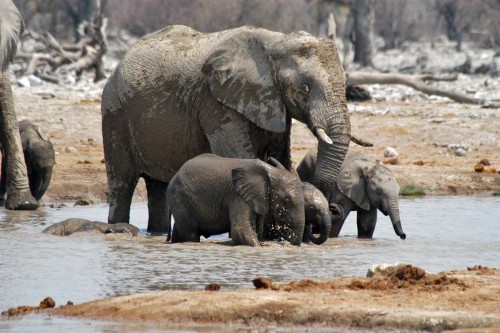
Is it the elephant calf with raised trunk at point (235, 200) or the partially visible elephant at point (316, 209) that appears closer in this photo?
the elephant calf with raised trunk at point (235, 200)

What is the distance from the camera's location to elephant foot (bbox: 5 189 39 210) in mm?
14047

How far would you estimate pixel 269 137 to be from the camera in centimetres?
1095

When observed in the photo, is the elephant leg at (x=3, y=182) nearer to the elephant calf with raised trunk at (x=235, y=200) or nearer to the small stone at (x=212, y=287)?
the elephant calf with raised trunk at (x=235, y=200)

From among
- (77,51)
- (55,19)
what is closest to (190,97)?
(77,51)

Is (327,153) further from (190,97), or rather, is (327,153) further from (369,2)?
(369,2)

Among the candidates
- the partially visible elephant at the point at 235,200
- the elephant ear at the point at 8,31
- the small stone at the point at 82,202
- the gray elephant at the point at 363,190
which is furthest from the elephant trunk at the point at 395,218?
the elephant ear at the point at 8,31

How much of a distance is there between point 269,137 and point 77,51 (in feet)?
60.5

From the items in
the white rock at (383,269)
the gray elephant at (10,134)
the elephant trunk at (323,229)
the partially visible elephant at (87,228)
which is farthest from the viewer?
the gray elephant at (10,134)

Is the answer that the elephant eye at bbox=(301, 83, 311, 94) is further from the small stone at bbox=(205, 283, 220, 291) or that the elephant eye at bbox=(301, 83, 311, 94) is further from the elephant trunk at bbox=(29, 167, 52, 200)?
the elephant trunk at bbox=(29, 167, 52, 200)

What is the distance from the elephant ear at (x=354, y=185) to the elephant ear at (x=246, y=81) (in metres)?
1.52

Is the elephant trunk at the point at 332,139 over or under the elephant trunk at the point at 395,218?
over

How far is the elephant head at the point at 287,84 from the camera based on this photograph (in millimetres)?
10297

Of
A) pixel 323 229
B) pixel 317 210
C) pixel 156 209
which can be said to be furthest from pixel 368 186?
pixel 156 209

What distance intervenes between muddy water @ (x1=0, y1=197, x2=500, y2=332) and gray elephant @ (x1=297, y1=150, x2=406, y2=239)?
259 millimetres
